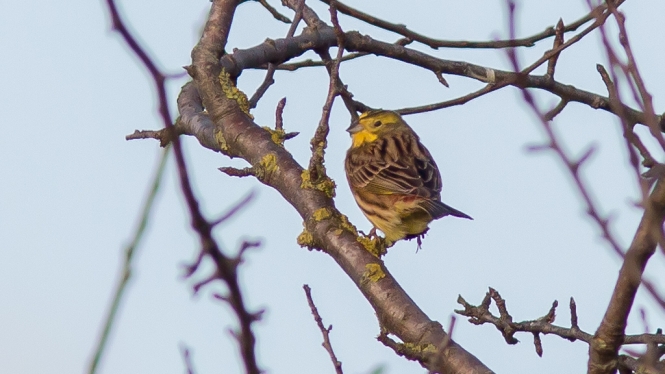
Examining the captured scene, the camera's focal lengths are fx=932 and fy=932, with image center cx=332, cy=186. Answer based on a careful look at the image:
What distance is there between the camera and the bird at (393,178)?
20.8 feet

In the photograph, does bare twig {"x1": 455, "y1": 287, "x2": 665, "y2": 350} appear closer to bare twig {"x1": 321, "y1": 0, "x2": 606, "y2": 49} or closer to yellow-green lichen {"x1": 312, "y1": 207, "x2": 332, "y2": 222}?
yellow-green lichen {"x1": 312, "y1": 207, "x2": 332, "y2": 222}

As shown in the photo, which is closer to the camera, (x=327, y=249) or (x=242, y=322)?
(x=242, y=322)

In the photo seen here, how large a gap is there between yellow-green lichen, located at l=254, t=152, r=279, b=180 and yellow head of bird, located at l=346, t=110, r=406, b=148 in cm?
312

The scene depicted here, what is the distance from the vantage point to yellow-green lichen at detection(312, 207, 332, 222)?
4219 mm

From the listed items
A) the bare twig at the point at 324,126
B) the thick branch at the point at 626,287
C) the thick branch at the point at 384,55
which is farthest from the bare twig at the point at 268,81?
the thick branch at the point at 626,287

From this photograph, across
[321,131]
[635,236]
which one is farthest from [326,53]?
[635,236]

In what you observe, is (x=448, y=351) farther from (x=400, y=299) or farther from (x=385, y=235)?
(x=385, y=235)

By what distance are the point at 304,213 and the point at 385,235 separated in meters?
1.91

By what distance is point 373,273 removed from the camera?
383cm

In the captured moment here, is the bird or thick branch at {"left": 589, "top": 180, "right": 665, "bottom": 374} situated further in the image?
the bird

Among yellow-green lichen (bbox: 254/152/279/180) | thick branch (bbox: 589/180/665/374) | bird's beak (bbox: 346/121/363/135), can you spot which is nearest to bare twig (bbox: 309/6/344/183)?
yellow-green lichen (bbox: 254/152/279/180)

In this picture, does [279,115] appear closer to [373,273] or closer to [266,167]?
Result: [266,167]

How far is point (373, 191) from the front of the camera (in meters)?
6.76

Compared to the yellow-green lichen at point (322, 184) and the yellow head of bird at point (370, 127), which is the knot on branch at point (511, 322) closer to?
the yellow-green lichen at point (322, 184)
